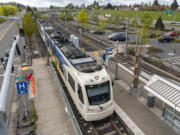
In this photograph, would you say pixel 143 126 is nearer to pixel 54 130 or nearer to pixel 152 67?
pixel 54 130

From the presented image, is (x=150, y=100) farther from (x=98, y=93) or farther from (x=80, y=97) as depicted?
(x=80, y=97)

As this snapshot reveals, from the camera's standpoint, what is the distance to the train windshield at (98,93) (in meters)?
9.32

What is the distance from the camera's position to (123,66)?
20344 mm

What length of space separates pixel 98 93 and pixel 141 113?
4.60 metres

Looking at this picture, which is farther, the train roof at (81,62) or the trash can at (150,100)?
the trash can at (150,100)

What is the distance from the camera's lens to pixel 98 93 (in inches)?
373

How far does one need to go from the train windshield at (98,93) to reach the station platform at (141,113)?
3207mm

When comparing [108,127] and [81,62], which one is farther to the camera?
[81,62]

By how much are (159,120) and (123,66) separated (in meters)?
10.1

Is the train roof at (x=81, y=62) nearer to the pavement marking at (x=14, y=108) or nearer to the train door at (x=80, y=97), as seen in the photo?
the train door at (x=80, y=97)

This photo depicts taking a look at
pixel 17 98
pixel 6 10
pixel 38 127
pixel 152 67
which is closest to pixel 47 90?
pixel 17 98

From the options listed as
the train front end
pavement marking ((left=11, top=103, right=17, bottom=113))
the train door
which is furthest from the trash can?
pavement marking ((left=11, top=103, right=17, bottom=113))

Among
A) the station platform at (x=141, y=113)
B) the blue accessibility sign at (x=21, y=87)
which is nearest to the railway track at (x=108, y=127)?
the station platform at (x=141, y=113)

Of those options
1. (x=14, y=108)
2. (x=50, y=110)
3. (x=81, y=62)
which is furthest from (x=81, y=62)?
(x=14, y=108)
